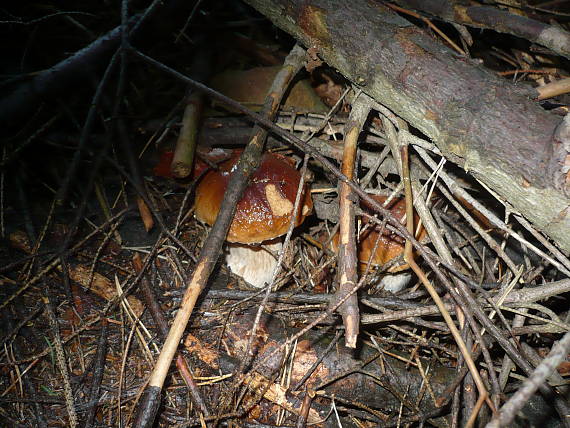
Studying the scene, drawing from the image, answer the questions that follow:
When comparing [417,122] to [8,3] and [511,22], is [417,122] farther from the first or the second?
[8,3]

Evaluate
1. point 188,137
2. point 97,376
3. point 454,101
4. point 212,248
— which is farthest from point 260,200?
point 97,376

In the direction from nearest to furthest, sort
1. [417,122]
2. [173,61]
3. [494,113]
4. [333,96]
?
1. [494,113]
2. [417,122]
3. [333,96]
4. [173,61]

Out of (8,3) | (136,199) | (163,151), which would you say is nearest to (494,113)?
(163,151)

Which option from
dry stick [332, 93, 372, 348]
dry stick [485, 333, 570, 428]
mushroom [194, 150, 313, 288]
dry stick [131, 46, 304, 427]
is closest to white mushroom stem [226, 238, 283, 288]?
mushroom [194, 150, 313, 288]

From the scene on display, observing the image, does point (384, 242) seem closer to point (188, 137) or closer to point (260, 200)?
point (260, 200)

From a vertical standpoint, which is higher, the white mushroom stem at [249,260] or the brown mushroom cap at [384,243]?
the brown mushroom cap at [384,243]

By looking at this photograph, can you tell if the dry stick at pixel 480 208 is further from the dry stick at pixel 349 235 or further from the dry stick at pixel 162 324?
the dry stick at pixel 162 324

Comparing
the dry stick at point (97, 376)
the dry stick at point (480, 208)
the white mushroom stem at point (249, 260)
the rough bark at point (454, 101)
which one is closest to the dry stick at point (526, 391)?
the dry stick at point (480, 208)
